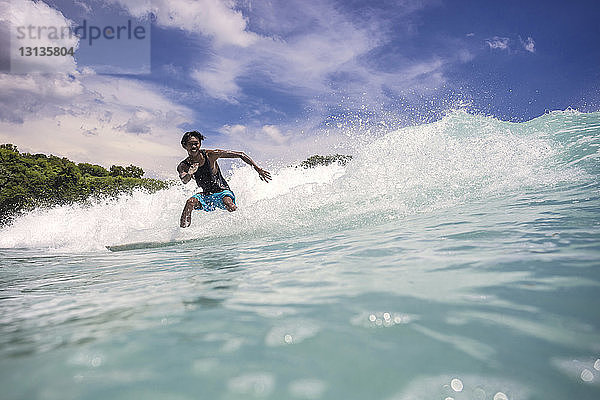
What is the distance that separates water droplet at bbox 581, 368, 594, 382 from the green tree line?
24630 mm

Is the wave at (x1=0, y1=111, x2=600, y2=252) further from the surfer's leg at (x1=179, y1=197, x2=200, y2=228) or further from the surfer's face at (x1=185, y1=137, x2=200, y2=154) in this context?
the surfer's face at (x1=185, y1=137, x2=200, y2=154)

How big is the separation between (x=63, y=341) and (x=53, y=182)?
28.1 metres

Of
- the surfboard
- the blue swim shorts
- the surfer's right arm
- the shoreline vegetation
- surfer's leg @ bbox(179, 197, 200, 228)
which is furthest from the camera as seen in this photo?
the shoreline vegetation

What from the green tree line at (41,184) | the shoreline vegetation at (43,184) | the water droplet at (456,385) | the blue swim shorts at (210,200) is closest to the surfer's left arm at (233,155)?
the blue swim shorts at (210,200)

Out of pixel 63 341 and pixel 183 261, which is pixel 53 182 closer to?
pixel 183 261

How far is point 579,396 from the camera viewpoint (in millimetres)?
1069

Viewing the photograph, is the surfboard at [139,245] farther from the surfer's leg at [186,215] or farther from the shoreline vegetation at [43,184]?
the shoreline vegetation at [43,184]

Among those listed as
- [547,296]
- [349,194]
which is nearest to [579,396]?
[547,296]

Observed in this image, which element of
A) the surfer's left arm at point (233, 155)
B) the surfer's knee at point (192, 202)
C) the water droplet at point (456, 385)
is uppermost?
the surfer's left arm at point (233, 155)

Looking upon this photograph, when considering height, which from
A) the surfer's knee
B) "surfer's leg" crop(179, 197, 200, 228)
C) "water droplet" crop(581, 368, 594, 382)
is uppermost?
the surfer's knee

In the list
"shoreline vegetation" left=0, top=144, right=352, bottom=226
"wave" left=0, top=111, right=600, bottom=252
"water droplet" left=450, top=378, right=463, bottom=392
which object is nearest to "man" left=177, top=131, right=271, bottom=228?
"wave" left=0, top=111, right=600, bottom=252

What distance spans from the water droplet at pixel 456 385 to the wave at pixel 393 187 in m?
4.45

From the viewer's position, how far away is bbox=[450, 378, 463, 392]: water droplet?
1135mm

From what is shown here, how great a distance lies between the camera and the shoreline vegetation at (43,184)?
21.8 metres
